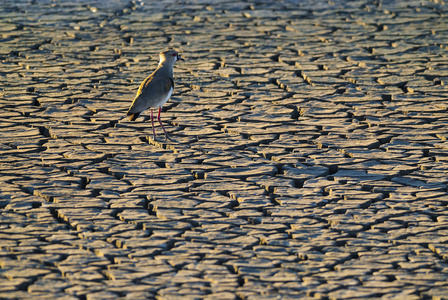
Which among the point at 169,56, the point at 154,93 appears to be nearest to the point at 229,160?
the point at 154,93

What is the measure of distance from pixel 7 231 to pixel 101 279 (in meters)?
0.99

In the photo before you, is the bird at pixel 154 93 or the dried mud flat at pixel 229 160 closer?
the dried mud flat at pixel 229 160

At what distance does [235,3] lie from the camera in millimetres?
12391

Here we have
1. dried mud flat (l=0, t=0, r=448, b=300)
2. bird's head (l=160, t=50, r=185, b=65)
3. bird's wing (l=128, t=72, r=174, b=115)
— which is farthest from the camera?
bird's head (l=160, t=50, r=185, b=65)

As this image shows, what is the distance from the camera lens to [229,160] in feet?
21.6

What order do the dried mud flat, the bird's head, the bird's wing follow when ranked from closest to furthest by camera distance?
the dried mud flat
the bird's wing
the bird's head

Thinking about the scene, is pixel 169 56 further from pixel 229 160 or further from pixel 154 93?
pixel 229 160

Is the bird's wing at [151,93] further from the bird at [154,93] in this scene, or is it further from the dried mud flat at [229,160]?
the dried mud flat at [229,160]

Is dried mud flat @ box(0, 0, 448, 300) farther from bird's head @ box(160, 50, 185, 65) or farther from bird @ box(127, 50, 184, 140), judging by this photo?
bird's head @ box(160, 50, 185, 65)

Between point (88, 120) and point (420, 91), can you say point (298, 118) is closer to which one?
point (420, 91)

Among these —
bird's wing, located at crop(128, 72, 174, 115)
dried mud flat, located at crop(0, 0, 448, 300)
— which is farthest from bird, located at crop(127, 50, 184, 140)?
dried mud flat, located at crop(0, 0, 448, 300)

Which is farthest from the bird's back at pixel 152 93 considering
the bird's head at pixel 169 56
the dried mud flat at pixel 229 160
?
the dried mud flat at pixel 229 160

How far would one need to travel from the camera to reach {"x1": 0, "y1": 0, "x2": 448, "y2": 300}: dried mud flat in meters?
4.68

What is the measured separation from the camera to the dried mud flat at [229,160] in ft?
15.4
